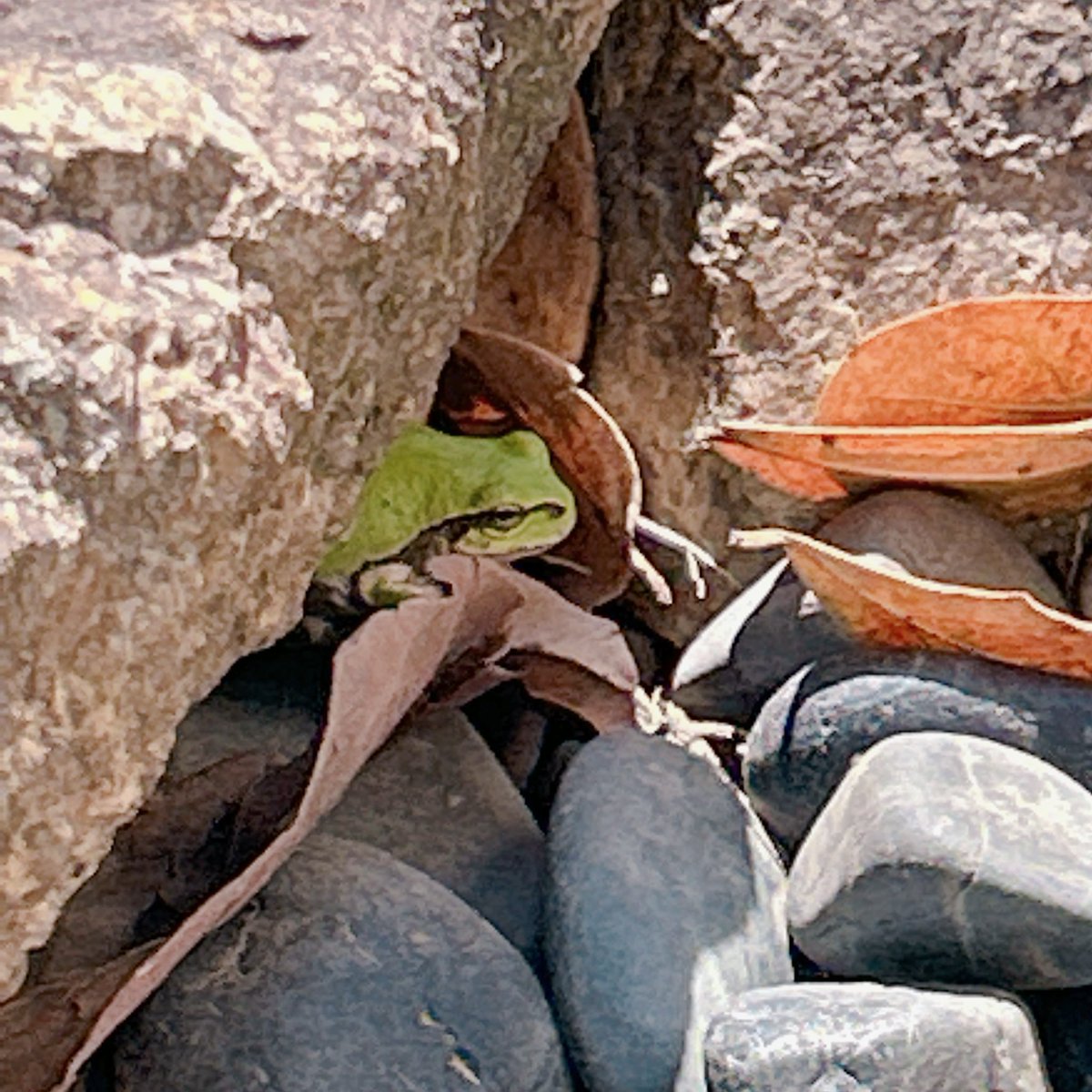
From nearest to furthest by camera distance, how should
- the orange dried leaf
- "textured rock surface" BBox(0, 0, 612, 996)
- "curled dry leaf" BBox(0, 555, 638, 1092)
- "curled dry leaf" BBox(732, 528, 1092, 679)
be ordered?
1. "textured rock surface" BBox(0, 0, 612, 996)
2. "curled dry leaf" BBox(0, 555, 638, 1092)
3. "curled dry leaf" BBox(732, 528, 1092, 679)
4. the orange dried leaf

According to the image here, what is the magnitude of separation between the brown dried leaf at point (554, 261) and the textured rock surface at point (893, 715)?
0.30 meters

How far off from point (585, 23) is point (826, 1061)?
1.96 ft

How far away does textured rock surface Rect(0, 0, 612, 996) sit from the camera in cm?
73

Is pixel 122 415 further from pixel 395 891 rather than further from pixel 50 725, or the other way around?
pixel 395 891

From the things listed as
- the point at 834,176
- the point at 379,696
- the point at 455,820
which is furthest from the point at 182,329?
the point at 834,176

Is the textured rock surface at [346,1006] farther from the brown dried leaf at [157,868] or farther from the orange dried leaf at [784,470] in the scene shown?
the orange dried leaf at [784,470]

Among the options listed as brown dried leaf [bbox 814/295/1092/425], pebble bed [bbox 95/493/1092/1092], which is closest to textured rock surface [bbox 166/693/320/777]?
pebble bed [bbox 95/493/1092/1092]

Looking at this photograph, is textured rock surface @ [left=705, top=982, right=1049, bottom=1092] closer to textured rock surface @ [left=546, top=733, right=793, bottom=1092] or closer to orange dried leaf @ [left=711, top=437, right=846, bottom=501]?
textured rock surface @ [left=546, top=733, right=793, bottom=1092]

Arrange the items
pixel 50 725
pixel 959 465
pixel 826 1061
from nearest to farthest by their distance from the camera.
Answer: pixel 50 725 < pixel 826 1061 < pixel 959 465

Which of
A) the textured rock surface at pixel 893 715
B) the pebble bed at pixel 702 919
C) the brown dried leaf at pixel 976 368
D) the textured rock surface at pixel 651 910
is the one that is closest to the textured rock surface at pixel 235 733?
the pebble bed at pixel 702 919

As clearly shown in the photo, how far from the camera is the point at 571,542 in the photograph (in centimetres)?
114

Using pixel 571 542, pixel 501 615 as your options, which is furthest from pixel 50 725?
pixel 571 542

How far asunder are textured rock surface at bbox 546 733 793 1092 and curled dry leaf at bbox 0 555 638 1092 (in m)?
0.06

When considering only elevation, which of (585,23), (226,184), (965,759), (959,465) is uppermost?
(585,23)
